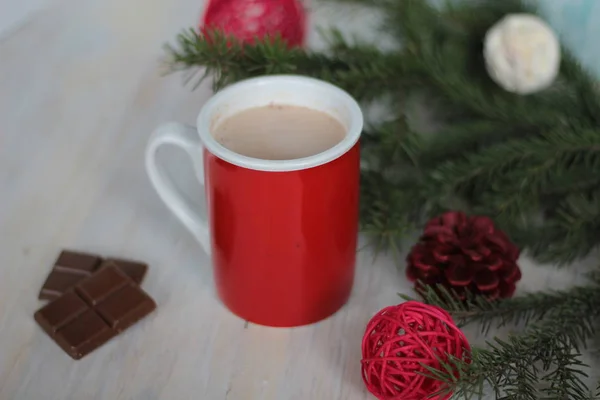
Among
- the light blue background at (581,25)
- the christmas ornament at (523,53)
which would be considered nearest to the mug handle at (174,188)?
the christmas ornament at (523,53)

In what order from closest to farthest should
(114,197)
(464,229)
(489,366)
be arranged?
(489,366) < (464,229) < (114,197)

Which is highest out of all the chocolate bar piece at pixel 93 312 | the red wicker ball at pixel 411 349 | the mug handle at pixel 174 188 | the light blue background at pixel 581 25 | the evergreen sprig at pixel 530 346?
the mug handle at pixel 174 188

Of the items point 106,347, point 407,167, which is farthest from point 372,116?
point 106,347

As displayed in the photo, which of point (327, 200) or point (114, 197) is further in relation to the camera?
point (114, 197)

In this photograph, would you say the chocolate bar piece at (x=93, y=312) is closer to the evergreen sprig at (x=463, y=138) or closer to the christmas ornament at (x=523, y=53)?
the evergreen sprig at (x=463, y=138)

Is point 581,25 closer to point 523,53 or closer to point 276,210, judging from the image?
point 523,53

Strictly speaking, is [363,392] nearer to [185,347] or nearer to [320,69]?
[185,347]
